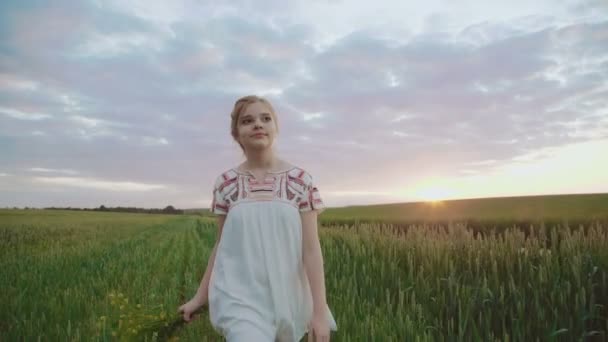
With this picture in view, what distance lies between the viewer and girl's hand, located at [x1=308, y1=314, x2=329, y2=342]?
2506mm

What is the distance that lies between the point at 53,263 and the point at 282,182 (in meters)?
6.65

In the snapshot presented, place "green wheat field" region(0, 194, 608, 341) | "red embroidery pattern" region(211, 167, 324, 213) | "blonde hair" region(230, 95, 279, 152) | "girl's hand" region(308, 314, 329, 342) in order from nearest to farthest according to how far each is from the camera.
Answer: "girl's hand" region(308, 314, 329, 342) → "red embroidery pattern" region(211, 167, 324, 213) → "blonde hair" region(230, 95, 279, 152) → "green wheat field" region(0, 194, 608, 341)

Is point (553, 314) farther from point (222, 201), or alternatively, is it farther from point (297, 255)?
point (222, 201)

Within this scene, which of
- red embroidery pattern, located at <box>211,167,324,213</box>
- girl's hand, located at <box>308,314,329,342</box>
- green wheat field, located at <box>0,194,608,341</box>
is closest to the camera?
girl's hand, located at <box>308,314,329,342</box>

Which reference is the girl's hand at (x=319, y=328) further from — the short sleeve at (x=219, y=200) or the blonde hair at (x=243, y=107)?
the blonde hair at (x=243, y=107)

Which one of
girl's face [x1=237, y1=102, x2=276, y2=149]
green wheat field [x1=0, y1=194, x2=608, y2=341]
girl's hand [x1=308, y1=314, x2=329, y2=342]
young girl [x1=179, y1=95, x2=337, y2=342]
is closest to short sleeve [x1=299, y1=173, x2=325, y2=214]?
young girl [x1=179, y1=95, x2=337, y2=342]

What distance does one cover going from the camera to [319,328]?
2518mm

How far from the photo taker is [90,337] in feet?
12.3

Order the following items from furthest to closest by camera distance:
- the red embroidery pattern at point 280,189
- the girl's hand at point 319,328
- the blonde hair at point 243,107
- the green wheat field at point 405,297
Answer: the green wheat field at point 405,297, the blonde hair at point 243,107, the red embroidery pattern at point 280,189, the girl's hand at point 319,328

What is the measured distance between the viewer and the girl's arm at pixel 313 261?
258 cm

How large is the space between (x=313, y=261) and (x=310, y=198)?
0.36 metres

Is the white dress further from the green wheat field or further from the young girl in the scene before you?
the green wheat field

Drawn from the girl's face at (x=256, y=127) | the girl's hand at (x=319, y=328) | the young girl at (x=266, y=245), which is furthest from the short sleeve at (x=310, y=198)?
the girl's hand at (x=319, y=328)

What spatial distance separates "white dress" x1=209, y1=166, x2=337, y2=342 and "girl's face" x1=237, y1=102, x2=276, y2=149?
0.19 meters
